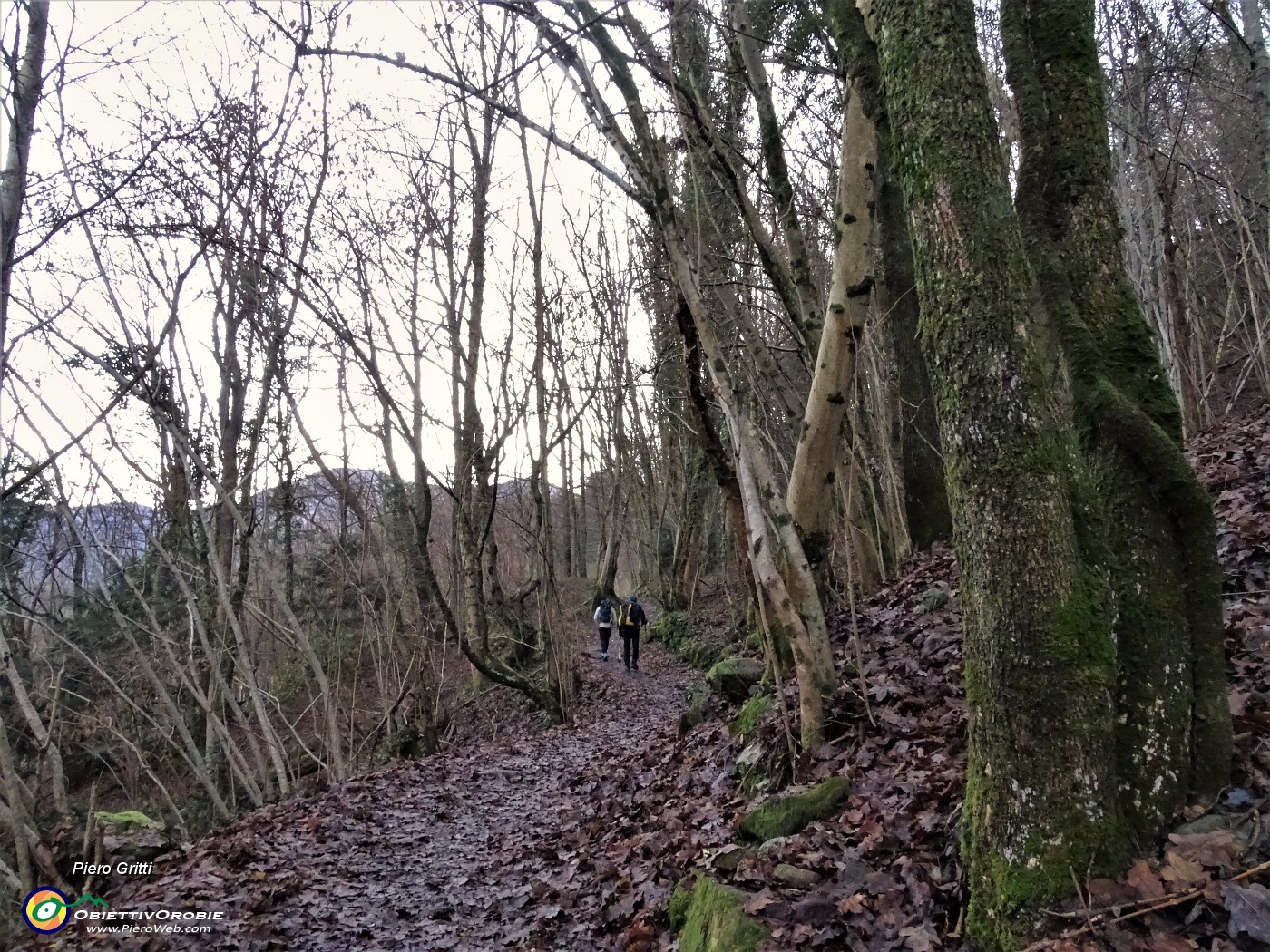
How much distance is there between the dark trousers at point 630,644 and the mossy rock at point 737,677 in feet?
28.7

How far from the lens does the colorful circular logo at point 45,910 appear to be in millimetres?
4980

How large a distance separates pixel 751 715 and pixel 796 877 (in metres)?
2.59

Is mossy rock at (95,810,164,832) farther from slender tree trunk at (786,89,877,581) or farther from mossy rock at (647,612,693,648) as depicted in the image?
mossy rock at (647,612,693,648)

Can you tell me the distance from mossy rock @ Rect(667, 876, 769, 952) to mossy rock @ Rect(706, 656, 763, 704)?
3.28 meters

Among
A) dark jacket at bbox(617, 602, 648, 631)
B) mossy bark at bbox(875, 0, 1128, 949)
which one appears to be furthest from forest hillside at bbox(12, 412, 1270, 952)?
dark jacket at bbox(617, 602, 648, 631)

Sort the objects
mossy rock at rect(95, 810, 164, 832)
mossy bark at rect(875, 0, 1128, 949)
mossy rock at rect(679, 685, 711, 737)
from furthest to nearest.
Result: mossy rock at rect(679, 685, 711, 737)
mossy rock at rect(95, 810, 164, 832)
mossy bark at rect(875, 0, 1128, 949)

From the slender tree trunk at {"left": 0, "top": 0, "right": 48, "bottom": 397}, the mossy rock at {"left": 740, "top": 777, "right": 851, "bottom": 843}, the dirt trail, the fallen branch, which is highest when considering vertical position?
the slender tree trunk at {"left": 0, "top": 0, "right": 48, "bottom": 397}

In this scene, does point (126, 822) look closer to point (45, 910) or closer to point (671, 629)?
point (45, 910)

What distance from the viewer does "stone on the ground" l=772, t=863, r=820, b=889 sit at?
3379 mm

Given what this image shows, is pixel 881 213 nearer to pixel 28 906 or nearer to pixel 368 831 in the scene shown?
pixel 368 831

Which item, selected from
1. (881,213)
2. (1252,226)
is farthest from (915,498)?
(1252,226)

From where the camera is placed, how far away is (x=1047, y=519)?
2578 mm

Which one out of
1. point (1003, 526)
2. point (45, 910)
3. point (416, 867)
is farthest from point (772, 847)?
point (45, 910)

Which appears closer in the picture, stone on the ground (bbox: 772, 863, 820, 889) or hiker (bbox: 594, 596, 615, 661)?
stone on the ground (bbox: 772, 863, 820, 889)
